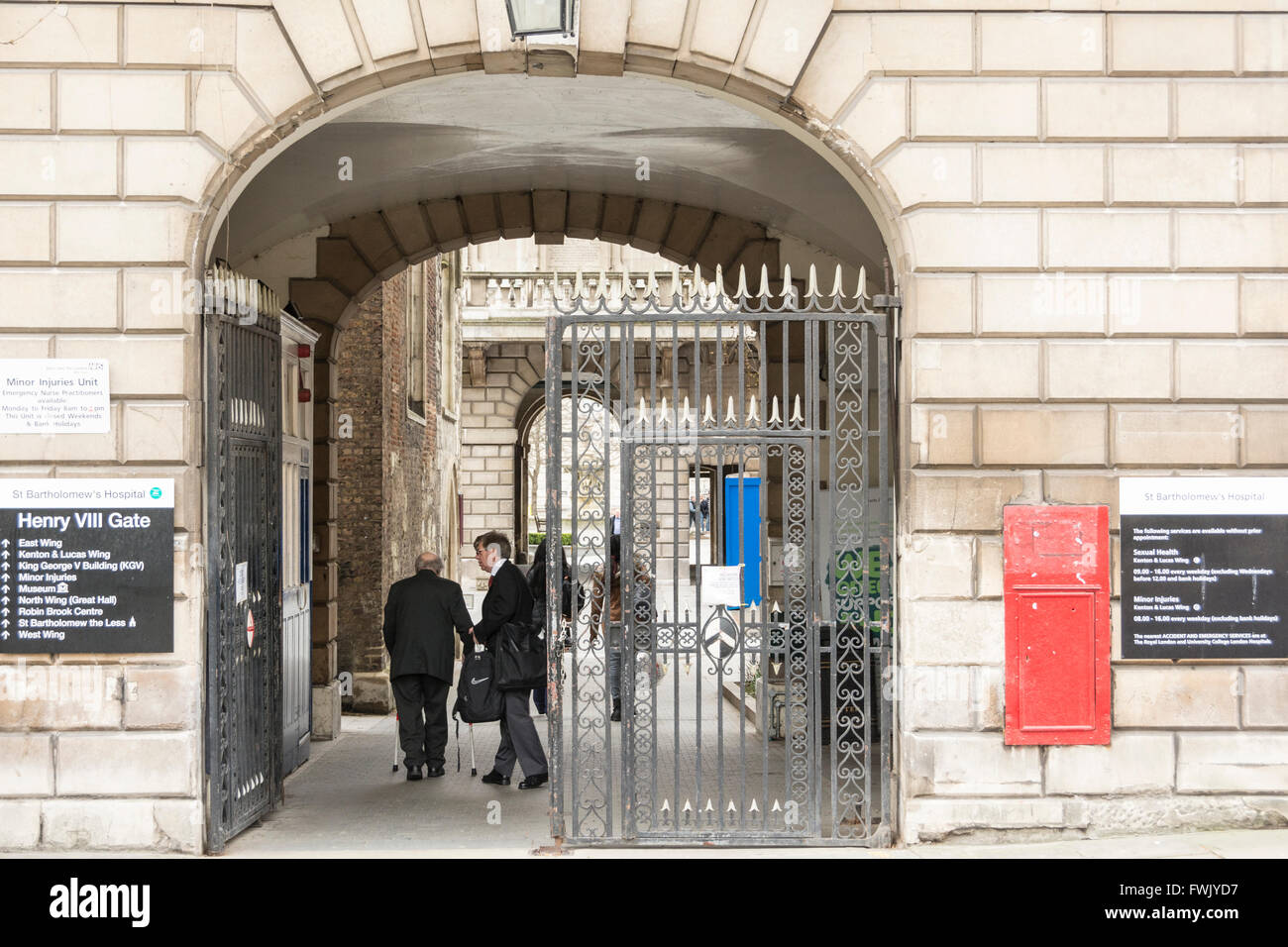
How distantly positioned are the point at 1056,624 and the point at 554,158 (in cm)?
601

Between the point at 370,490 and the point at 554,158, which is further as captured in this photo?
the point at 370,490

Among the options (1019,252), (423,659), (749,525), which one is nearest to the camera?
(1019,252)

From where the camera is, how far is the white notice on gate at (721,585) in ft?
23.1

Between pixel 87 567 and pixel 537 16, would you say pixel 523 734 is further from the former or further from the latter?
pixel 537 16

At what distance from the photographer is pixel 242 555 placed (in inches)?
293

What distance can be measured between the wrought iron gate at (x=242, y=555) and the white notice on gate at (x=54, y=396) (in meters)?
0.53

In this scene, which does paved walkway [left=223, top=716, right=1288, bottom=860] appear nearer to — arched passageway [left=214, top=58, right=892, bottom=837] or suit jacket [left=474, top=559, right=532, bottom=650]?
arched passageway [left=214, top=58, right=892, bottom=837]

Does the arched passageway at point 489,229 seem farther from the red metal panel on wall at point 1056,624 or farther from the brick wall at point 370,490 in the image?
the red metal panel on wall at point 1056,624

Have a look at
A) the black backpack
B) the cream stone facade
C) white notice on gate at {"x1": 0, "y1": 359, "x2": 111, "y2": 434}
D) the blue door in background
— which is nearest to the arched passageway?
the blue door in background

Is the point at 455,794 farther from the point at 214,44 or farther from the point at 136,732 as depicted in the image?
the point at 214,44

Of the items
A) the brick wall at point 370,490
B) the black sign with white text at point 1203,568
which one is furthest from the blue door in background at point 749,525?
the black sign with white text at point 1203,568

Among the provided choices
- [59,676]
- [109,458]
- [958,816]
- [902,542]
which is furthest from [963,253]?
[59,676]

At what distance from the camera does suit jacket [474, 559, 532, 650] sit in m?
9.12

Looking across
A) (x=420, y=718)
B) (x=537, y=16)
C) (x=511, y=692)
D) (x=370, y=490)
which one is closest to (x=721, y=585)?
(x=511, y=692)
